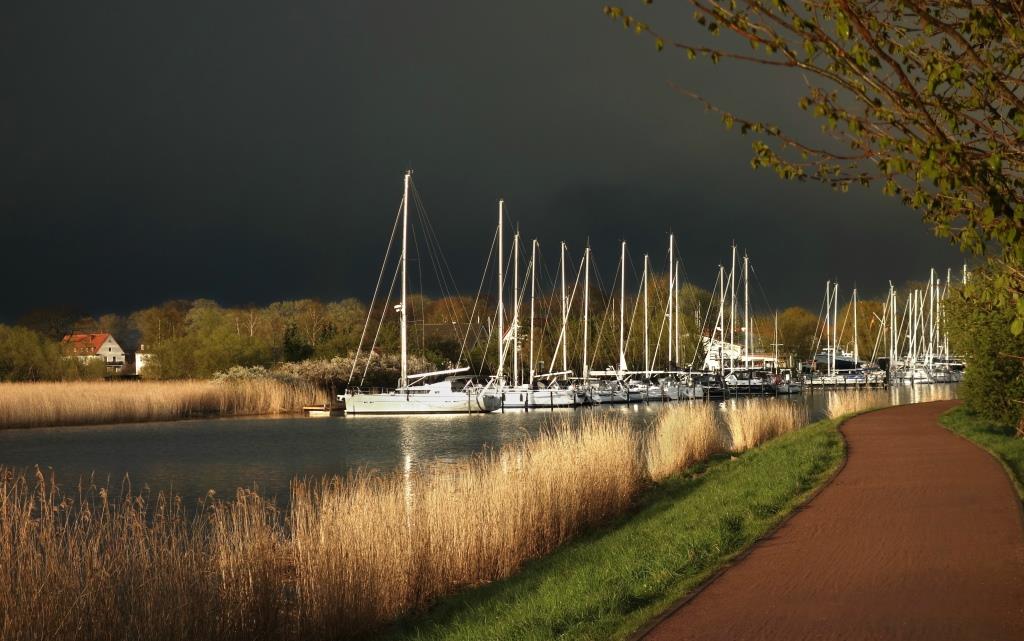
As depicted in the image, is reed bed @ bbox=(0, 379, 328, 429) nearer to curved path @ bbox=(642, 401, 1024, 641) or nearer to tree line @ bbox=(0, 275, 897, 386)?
tree line @ bbox=(0, 275, 897, 386)

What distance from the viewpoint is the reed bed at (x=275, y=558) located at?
9078 millimetres

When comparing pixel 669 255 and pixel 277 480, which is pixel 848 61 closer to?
pixel 277 480

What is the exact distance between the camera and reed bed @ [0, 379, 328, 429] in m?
49.5

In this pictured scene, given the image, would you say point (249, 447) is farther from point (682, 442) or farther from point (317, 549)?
point (317, 549)

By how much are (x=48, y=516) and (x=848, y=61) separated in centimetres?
792

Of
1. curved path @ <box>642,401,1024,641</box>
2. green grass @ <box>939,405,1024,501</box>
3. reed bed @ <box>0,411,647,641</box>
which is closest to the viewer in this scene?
curved path @ <box>642,401,1024,641</box>

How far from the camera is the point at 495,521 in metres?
14.6

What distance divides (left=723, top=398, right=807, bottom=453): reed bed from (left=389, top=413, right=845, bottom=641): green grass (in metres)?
10.9

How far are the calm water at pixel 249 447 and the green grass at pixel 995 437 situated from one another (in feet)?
31.9

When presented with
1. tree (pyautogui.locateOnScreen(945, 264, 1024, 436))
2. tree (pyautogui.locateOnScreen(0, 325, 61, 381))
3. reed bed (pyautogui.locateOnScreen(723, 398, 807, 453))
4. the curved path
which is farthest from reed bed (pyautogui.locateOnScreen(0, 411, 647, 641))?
tree (pyautogui.locateOnScreen(0, 325, 61, 381))

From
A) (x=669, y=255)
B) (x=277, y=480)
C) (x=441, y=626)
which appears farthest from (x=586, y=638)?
(x=669, y=255)

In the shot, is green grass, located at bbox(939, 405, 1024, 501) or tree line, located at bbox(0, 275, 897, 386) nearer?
green grass, located at bbox(939, 405, 1024, 501)

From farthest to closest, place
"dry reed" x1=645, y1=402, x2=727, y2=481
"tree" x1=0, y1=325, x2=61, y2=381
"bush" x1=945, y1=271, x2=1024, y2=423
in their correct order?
"tree" x1=0, y1=325, x2=61, y2=381 < "bush" x1=945, y1=271, x2=1024, y2=423 < "dry reed" x1=645, y1=402, x2=727, y2=481

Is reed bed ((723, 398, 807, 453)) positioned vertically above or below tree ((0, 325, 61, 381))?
below
